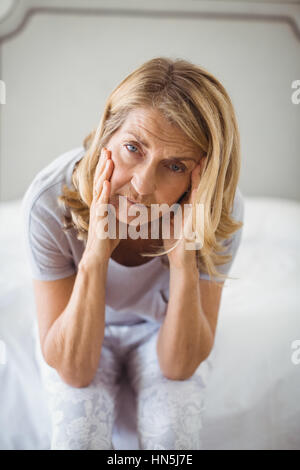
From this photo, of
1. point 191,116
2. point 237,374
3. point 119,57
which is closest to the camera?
point 191,116

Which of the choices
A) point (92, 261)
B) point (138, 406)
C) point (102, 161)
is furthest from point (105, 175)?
point (138, 406)

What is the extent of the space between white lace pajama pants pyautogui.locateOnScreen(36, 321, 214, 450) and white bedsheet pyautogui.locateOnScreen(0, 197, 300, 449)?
0.07 m

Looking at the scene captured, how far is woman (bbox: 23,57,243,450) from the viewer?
523mm

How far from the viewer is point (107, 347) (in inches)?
30.4

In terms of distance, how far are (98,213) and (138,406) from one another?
0.35 m

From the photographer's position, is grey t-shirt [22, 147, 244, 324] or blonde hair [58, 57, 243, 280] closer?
blonde hair [58, 57, 243, 280]

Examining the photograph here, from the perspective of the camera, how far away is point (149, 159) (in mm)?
525

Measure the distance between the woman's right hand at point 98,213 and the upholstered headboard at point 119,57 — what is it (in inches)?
5.3

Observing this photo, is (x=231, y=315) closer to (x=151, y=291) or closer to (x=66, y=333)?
(x=151, y=291)

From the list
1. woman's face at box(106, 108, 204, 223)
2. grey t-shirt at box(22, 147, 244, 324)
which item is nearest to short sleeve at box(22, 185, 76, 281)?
grey t-shirt at box(22, 147, 244, 324)

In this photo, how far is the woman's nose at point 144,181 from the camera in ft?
1.73

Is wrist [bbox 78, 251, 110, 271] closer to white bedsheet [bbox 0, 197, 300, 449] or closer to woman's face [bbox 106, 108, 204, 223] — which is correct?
woman's face [bbox 106, 108, 204, 223]

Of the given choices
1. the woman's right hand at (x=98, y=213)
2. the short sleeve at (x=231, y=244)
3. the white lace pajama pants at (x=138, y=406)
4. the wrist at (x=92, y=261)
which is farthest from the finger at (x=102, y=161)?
the white lace pajama pants at (x=138, y=406)

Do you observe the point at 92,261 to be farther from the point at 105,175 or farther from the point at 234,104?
the point at 234,104
